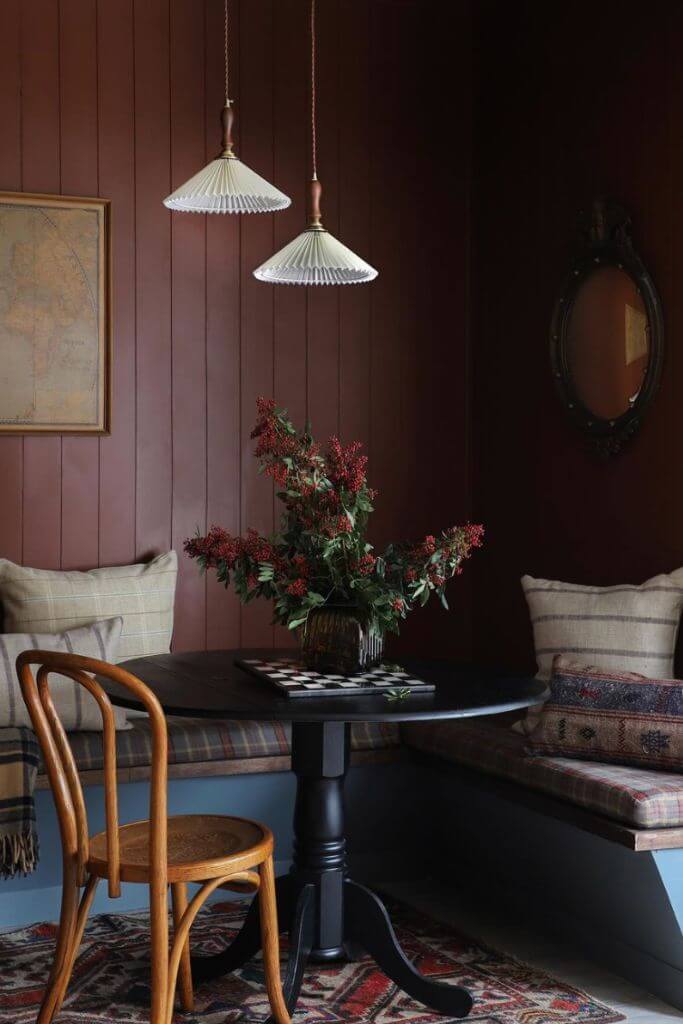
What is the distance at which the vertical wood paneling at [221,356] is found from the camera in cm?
439

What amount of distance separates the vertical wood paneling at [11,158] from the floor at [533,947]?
5.52 ft

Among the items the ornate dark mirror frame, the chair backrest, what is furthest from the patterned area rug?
the ornate dark mirror frame

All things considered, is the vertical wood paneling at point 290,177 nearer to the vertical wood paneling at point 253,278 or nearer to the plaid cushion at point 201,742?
the vertical wood paneling at point 253,278

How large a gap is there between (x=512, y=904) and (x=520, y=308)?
2.10 m

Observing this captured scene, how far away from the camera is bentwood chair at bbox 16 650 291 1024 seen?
7.80 ft

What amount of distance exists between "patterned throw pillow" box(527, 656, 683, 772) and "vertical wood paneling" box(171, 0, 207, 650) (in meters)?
1.57

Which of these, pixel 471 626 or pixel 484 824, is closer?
pixel 484 824

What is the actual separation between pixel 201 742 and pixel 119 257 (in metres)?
1.72

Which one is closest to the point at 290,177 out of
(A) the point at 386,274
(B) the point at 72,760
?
(A) the point at 386,274

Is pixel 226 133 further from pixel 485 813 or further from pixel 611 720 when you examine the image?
pixel 485 813

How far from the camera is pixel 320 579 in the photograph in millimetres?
2955

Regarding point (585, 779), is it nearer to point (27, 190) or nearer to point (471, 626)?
point (471, 626)

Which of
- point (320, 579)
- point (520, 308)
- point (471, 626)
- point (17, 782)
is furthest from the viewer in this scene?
point (471, 626)

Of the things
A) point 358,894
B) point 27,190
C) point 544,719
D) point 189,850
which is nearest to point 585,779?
point 544,719
